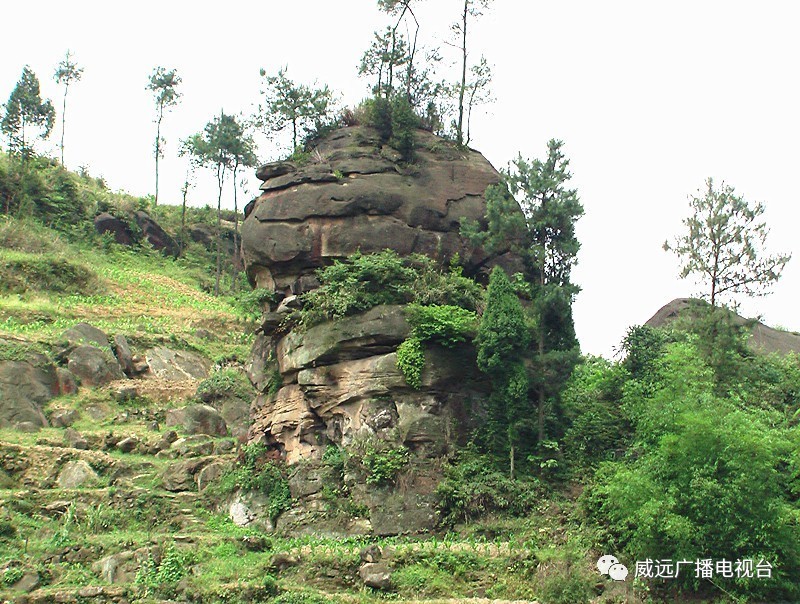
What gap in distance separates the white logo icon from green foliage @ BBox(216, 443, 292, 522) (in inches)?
320

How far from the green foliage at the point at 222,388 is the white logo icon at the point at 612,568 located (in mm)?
16526

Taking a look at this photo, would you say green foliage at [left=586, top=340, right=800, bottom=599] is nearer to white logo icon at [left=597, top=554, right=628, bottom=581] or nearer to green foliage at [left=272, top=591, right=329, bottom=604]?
white logo icon at [left=597, top=554, right=628, bottom=581]

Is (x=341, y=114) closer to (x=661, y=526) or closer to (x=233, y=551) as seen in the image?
(x=233, y=551)

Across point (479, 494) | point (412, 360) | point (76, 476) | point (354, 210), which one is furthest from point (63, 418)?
point (479, 494)

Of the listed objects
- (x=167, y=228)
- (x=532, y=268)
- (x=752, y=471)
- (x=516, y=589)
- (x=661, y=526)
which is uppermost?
(x=167, y=228)

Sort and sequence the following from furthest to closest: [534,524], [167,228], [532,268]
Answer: [167,228] → [532,268] → [534,524]

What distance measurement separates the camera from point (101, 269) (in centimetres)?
4428

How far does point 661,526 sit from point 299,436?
10.3m

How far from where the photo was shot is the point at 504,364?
22.2m

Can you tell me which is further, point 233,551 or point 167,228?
point 167,228

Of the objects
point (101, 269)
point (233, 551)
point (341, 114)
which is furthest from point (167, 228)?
point (233, 551)

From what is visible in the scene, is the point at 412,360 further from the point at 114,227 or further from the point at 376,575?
the point at 114,227

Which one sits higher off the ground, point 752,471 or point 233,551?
point 752,471

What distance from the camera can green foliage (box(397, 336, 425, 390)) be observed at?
2205 centimetres
